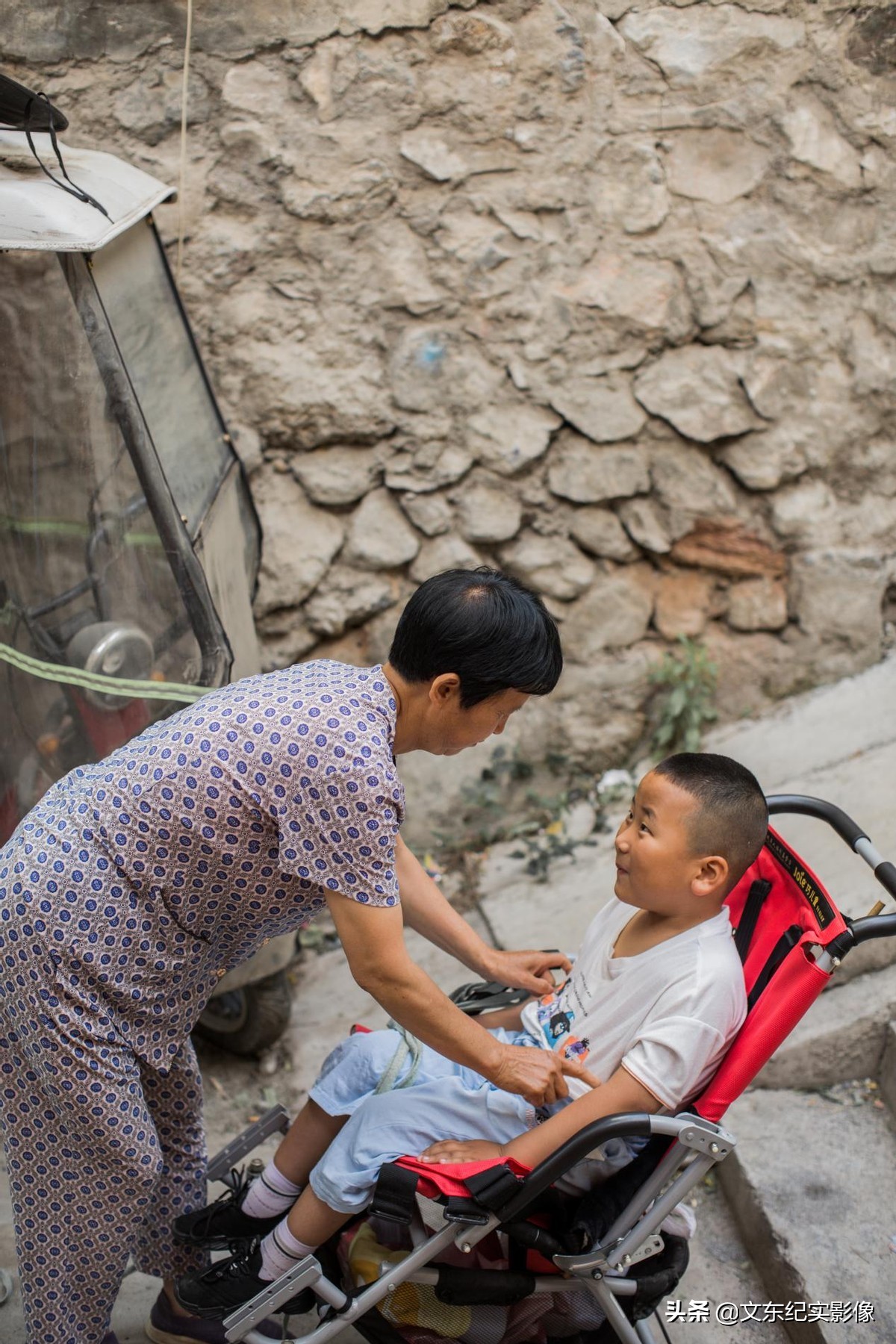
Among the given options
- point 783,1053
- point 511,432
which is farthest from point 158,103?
point 783,1053

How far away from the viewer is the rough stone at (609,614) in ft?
14.3

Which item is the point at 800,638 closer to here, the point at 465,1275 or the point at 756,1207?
the point at 756,1207

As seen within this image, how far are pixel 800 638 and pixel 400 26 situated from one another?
8.36 feet

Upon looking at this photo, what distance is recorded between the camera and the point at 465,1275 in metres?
2.17

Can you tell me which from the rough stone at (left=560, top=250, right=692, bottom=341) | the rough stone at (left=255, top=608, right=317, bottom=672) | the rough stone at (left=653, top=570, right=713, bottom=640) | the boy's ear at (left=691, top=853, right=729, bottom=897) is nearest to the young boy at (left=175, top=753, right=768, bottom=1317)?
the boy's ear at (left=691, top=853, right=729, bottom=897)

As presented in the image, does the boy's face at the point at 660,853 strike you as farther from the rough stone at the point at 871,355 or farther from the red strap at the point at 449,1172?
the rough stone at the point at 871,355

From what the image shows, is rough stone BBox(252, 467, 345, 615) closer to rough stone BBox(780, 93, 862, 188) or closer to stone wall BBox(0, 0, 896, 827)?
stone wall BBox(0, 0, 896, 827)

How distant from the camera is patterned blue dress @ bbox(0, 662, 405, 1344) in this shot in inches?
73.9

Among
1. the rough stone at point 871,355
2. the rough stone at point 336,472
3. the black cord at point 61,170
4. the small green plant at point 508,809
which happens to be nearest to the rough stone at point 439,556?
the rough stone at point 336,472

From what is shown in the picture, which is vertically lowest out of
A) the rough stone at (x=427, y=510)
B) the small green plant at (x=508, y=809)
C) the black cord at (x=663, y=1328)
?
the small green plant at (x=508, y=809)

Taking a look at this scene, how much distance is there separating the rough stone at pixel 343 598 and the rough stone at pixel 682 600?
1069 mm

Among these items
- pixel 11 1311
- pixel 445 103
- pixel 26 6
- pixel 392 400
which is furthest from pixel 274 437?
pixel 11 1311

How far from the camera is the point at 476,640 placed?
1.92 meters

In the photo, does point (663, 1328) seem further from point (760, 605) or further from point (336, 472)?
point (336, 472)
